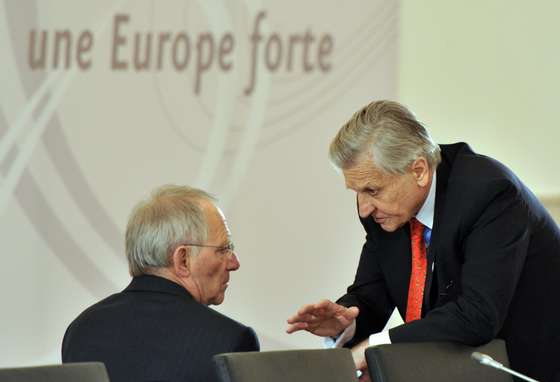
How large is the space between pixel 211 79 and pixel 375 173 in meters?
2.74

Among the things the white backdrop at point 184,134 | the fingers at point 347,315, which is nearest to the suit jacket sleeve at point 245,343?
the fingers at point 347,315

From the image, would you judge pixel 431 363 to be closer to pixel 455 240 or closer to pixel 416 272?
pixel 455 240

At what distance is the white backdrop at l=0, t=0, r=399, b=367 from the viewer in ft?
17.5

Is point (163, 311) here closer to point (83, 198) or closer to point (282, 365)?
point (282, 365)

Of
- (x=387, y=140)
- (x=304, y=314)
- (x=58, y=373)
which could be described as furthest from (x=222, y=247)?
(x=58, y=373)

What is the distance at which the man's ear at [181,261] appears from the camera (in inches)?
106

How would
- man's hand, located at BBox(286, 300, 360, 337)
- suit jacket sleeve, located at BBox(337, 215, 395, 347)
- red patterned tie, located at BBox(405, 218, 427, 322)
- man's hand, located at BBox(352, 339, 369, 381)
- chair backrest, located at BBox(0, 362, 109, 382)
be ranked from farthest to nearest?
suit jacket sleeve, located at BBox(337, 215, 395, 347) < red patterned tie, located at BBox(405, 218, 427, 322) < man's hand, located at BBox(286, 300, 360, 337) < man's hand, located at BBox(352, 339, 369, 381) < chair backrest, located at BBox(0, 362, 109, 382)

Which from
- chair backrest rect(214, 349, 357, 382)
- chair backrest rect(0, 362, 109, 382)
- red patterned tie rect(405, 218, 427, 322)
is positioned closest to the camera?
chair backrest rect(0, 362, 109, 382)

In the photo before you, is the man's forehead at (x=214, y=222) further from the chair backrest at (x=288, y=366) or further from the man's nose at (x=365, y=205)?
the chair backrest at (x=288, y=366)

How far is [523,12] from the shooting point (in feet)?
17.2

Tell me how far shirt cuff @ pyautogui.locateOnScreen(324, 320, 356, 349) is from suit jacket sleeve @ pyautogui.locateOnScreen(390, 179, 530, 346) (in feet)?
1.06

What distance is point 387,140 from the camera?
2.73 m

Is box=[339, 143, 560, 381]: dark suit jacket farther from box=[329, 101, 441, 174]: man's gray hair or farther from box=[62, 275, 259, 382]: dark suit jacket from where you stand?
box=[62, 275, 259, 382]: dark suit jacket

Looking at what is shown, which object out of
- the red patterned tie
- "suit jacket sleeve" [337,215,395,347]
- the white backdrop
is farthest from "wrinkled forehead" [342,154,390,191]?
the white backdrop
